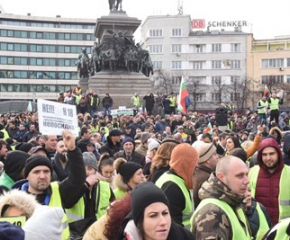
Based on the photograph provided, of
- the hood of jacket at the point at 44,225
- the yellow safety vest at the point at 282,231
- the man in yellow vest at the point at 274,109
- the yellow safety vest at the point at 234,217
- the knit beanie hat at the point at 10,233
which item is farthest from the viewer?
the man in yellow vest at the point at 274,109

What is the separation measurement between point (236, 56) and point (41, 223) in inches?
3429

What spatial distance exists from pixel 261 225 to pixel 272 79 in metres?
81.7

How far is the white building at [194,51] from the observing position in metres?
88.1

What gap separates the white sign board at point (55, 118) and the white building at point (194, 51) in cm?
8166

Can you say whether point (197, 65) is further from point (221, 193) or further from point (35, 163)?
point (221, 193)

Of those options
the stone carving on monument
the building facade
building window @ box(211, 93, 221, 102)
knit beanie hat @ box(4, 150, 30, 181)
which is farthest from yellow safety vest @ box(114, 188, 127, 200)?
the building facade

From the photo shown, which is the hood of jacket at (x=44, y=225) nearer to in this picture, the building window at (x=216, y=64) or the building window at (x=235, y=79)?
the building window at (x=235, y=79)

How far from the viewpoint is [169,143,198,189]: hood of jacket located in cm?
553

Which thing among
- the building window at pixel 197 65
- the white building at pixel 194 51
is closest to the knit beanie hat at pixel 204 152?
the white building at pixel 194 51

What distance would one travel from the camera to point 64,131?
5.89m

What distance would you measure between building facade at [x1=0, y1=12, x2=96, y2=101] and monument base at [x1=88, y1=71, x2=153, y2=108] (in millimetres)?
71435

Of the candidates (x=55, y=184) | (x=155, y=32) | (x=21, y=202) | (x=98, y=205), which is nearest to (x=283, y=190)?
(x=98, y=205)

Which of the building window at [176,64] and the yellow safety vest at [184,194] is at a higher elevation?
the building window at [176,64]

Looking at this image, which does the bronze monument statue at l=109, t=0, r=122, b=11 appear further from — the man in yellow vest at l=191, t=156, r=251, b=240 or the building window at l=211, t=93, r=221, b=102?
the building window at l=211, t=93, r=221, b=102
